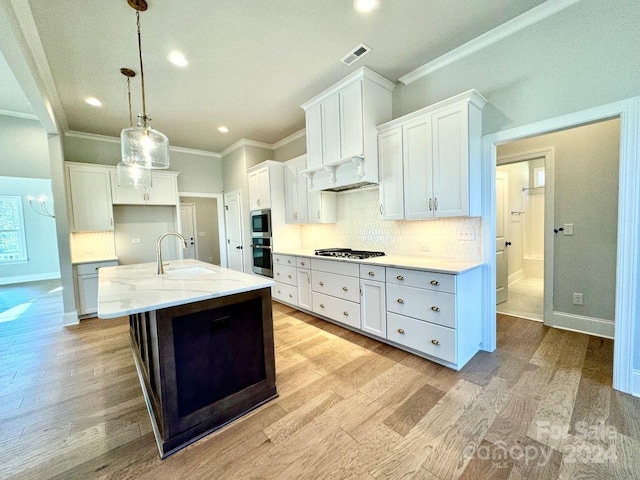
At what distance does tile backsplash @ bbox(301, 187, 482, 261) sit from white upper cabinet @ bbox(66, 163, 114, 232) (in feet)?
11.0

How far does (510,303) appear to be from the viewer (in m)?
4.08

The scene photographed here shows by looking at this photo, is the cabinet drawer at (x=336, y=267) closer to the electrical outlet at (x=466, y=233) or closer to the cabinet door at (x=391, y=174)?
the cabinet door at (x=391, y=174)

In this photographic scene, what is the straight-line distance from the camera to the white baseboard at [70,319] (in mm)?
3706

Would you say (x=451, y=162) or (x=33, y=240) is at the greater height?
(x=451, y=162)

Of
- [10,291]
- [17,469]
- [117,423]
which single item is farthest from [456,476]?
[10,291]

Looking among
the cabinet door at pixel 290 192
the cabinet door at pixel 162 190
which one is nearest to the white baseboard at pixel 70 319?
the cabinet door at pixel 162 190

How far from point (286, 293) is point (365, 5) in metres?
3.51

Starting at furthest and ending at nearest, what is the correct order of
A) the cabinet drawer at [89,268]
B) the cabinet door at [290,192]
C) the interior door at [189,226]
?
the interior door at [189,226] → the cabinet door at [290,192] → the cabinet drawer at [89,268]

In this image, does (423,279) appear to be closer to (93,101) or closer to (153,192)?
(93,101)

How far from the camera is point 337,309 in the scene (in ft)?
10.6

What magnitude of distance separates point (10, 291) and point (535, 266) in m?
11.8

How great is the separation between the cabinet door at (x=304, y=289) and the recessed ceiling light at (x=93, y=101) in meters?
3.42

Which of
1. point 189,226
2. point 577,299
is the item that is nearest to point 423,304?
point 577,299

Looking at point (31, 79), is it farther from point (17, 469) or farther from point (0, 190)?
point (0, 190)
